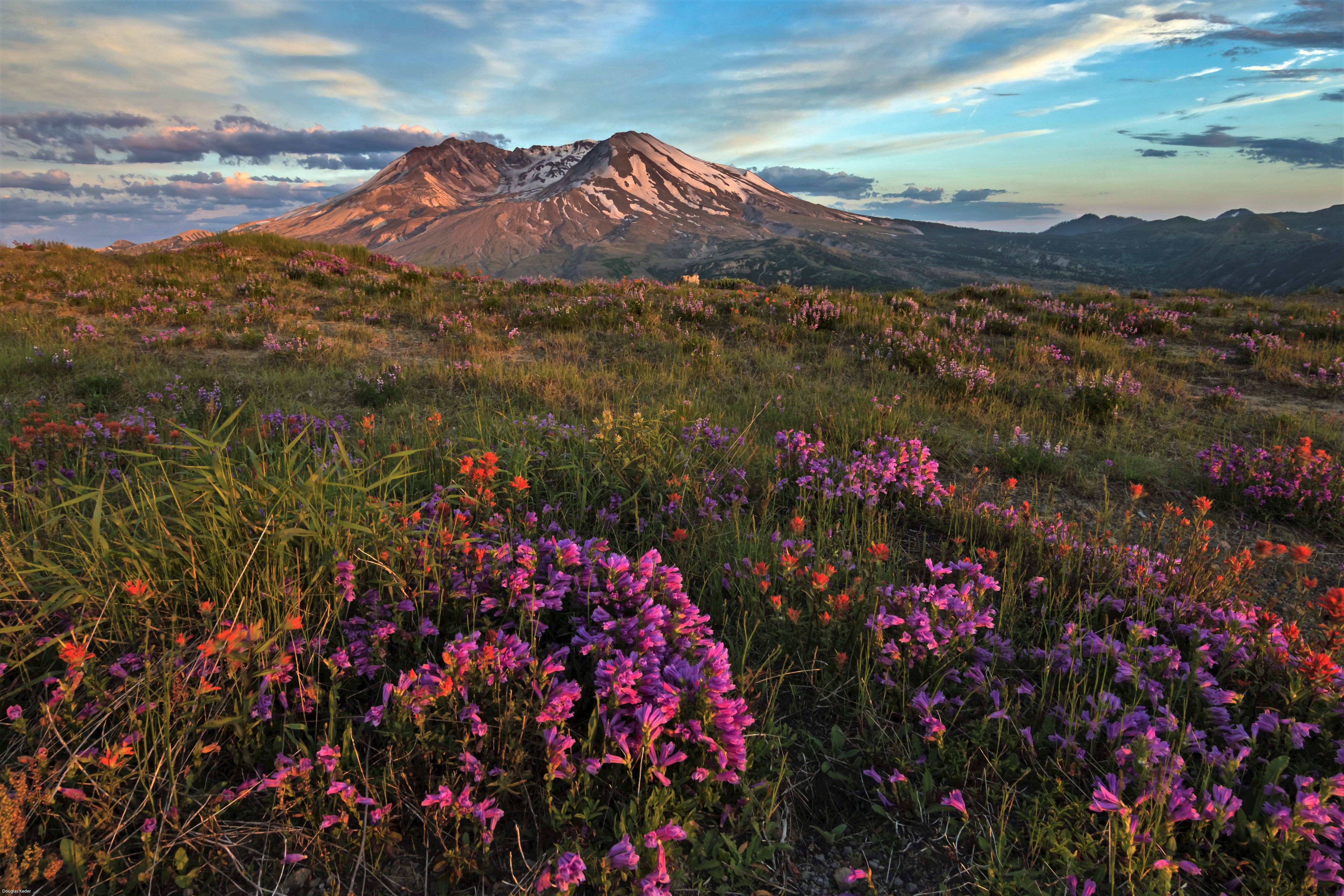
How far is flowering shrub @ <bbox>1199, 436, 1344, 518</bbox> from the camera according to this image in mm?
4141

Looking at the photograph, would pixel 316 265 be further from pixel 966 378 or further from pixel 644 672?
pixel 644 672

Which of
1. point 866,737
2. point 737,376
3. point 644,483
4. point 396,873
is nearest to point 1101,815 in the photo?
point 866,737

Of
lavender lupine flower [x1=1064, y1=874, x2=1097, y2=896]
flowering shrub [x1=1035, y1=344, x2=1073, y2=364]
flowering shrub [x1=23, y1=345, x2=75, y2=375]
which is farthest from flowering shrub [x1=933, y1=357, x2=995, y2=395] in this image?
flowering shrub [x1=23, y1=345, x2=75, y2=375]

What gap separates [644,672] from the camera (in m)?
2.04

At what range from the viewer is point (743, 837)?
6.40ft

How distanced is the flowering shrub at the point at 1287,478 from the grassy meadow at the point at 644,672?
28 mm

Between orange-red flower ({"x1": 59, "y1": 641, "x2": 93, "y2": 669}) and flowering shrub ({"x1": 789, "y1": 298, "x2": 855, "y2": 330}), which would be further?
flowering shrub ({"x1": 789, "y1": 298, "x2": 855, "y2": 330})

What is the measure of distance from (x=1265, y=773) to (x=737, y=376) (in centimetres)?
593

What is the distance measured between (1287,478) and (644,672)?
5.22 meters

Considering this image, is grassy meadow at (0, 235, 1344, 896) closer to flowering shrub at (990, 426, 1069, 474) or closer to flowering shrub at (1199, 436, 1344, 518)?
flowering shrub at (1199, 436, 1344, 518)

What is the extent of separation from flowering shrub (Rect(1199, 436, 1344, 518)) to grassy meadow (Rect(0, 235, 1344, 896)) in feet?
0.09

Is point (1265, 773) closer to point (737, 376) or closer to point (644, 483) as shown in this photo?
point (644, 483)

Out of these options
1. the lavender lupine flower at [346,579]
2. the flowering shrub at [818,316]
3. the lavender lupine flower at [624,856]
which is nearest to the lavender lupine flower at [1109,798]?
the lavender lupine flower at [624,856]

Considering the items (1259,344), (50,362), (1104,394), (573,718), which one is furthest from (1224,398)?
(50,362)
